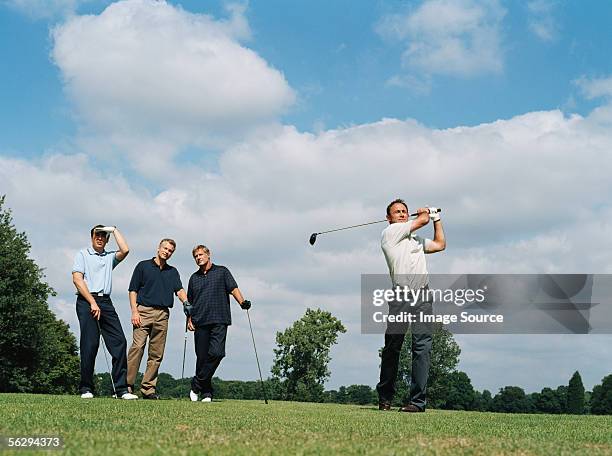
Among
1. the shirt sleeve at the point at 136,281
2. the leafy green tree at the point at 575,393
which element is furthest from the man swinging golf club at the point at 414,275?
the leafy green tree at the point at 575,393

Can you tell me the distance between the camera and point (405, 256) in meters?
9.28

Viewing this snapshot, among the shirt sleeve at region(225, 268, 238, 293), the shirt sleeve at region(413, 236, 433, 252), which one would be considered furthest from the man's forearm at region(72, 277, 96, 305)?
the shirt sleeve at region(413, 236, 433, 252)

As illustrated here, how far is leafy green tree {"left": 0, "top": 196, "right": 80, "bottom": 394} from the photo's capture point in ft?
110

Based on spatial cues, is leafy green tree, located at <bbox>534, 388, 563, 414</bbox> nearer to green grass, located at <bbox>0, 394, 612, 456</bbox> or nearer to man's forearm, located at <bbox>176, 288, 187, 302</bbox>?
man's forearm, located at <bbox>176, 288, 187, 302</bbox>

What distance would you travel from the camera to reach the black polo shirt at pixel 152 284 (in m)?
11.3

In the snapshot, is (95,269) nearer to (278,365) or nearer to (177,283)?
(177,283)

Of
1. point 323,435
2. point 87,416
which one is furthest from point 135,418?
point 323,435

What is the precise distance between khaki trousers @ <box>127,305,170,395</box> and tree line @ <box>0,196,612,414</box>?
3.77 m

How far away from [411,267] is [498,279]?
1168 cm

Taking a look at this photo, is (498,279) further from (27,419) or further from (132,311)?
(27,419)

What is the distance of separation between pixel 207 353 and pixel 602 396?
82551mm

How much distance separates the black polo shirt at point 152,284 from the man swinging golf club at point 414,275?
3.83 m

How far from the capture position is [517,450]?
4.66 meters

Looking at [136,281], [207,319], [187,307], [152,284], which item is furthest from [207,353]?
[136,281]
